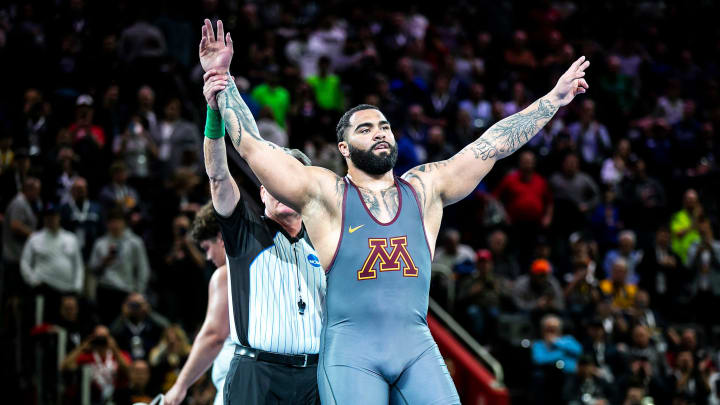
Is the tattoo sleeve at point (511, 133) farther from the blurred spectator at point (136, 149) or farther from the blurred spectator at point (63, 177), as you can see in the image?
the blurred spectator at point (136, 149)

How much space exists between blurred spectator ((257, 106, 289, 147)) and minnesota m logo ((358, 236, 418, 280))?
28.8 ft

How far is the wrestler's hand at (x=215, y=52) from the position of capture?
17.4 ft

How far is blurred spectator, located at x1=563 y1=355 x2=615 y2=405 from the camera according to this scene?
38.2 ft

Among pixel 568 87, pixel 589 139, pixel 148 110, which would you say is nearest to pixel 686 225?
pixel 589 139

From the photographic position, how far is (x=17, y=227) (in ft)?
38.1

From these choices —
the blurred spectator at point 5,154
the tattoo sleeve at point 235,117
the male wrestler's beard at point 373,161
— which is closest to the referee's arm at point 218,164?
the tattoo sleeve at point 235,117

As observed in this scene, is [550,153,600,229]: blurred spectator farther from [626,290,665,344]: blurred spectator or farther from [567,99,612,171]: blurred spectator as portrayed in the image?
[626,290,665,344]: blurred spectator

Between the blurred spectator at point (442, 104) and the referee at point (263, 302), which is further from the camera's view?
the blurred spectator at point (442, 104)

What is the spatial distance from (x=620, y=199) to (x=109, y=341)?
28.3 ft

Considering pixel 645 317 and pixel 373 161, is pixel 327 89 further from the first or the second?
pixel 373 161

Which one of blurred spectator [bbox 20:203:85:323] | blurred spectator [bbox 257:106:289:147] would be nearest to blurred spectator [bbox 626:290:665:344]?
blurred spectator [bbox 257:106:289:147]

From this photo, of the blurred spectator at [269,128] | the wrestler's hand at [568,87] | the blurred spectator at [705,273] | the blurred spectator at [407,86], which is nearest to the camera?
the wrestler's hand at [568,87]

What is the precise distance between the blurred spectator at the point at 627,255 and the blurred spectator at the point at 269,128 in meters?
5.07

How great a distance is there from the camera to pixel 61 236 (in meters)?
11.5
